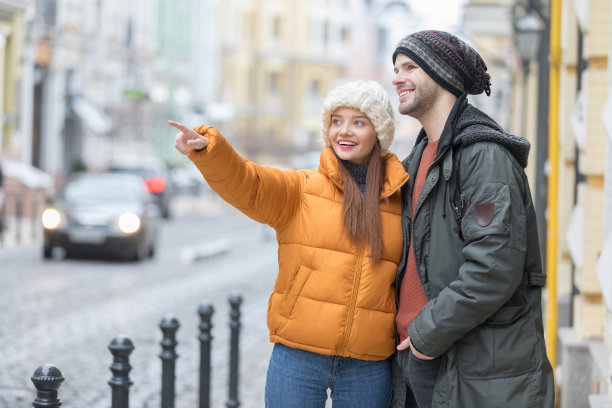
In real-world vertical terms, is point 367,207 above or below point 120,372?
above

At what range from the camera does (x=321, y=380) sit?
3.95m

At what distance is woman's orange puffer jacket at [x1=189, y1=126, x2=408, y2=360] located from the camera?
385 cm

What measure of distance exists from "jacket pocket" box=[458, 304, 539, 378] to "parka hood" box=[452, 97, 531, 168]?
0.52 meters

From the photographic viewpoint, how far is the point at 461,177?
3555 mm

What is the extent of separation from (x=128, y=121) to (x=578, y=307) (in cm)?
3607

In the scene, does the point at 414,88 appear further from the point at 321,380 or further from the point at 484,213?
the point at 321,380

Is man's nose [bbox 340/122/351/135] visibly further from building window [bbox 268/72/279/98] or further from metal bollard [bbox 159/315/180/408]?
building window [bbox 268/72/279/98]

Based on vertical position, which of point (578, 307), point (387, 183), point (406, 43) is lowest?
point (578, 307)

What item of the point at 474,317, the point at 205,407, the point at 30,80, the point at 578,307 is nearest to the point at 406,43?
the point at 474,317

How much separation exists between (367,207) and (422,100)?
0.44 metres

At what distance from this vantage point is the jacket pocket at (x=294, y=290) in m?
3.90

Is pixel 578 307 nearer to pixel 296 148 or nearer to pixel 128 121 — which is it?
pixel 128 121

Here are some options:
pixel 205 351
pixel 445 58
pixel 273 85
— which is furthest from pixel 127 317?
pixel 273 85

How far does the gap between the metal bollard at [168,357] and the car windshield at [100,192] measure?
42.7 feet
